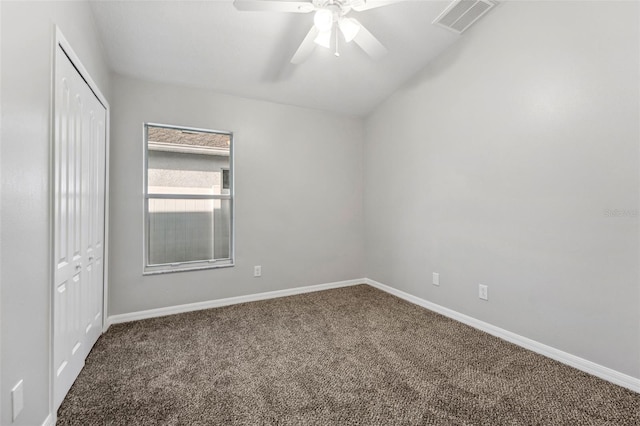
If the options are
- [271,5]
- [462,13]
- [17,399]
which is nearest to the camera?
[17,399]

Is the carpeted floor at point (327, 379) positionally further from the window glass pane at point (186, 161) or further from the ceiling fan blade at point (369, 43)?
the ceiling fan blade at point (369, 43)

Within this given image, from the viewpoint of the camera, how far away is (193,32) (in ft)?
7.81

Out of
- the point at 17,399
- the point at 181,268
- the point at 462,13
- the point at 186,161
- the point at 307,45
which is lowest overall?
the point at 17,399

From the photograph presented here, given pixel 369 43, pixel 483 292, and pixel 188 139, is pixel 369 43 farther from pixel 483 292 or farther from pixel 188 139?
pixel 483 292

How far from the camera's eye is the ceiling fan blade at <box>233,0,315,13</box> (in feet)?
5.50

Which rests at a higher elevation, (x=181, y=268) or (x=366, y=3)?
(x=366, y=3)

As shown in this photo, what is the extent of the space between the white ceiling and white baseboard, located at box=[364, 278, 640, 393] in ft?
8.83

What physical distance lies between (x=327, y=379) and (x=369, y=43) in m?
2.47

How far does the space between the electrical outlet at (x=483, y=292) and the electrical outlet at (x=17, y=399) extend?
314cm

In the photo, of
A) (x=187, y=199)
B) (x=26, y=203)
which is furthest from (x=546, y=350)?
(x=187, y=199)

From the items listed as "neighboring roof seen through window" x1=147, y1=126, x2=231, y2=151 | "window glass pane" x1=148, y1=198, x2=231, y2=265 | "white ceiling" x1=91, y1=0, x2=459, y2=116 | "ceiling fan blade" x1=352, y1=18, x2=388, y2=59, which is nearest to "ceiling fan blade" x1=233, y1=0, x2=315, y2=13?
"ceiling fan blade" x1=352, y1=18, x2=388, y2=59

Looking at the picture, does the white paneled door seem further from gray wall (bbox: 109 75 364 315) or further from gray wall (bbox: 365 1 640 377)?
gray wall (bbox: 365 1 640 377)

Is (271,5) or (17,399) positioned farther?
(271,5)

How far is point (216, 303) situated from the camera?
3180mm
